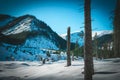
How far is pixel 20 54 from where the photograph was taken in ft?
424

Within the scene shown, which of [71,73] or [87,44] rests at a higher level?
[87,44]

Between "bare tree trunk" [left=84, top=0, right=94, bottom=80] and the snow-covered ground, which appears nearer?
"bare tree trunk" [left=84, top=0, right=94, bottom=80]

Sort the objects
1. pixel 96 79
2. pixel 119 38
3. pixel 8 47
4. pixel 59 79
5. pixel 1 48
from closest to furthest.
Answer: pixel 96 79
pixel 59 79
pixel 119 38
pixel 1 48
pixel 8 47

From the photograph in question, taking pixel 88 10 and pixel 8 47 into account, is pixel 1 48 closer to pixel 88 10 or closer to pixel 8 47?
pixel 8 47

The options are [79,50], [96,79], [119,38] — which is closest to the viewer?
[96,79]

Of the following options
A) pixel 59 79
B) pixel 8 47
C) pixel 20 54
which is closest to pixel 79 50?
pixel 20 54

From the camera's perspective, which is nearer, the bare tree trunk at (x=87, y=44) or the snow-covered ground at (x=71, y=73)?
the bare tree trunk at (x=87, y=44)

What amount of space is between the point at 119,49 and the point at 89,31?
22655 millimetres

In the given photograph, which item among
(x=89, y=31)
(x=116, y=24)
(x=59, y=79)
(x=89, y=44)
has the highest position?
(x=116, y=24)

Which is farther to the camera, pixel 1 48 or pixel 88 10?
pixel 1 48

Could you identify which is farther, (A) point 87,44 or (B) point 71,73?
(B) point 71,73

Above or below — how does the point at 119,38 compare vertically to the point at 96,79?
above

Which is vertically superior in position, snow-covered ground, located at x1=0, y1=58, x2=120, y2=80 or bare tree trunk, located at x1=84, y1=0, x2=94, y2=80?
bare tree trunk, located at x1=84, y1=0, x2=94, y2=80

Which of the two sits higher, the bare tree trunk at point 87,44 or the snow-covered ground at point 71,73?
the bare tree trunk at point 87,44
